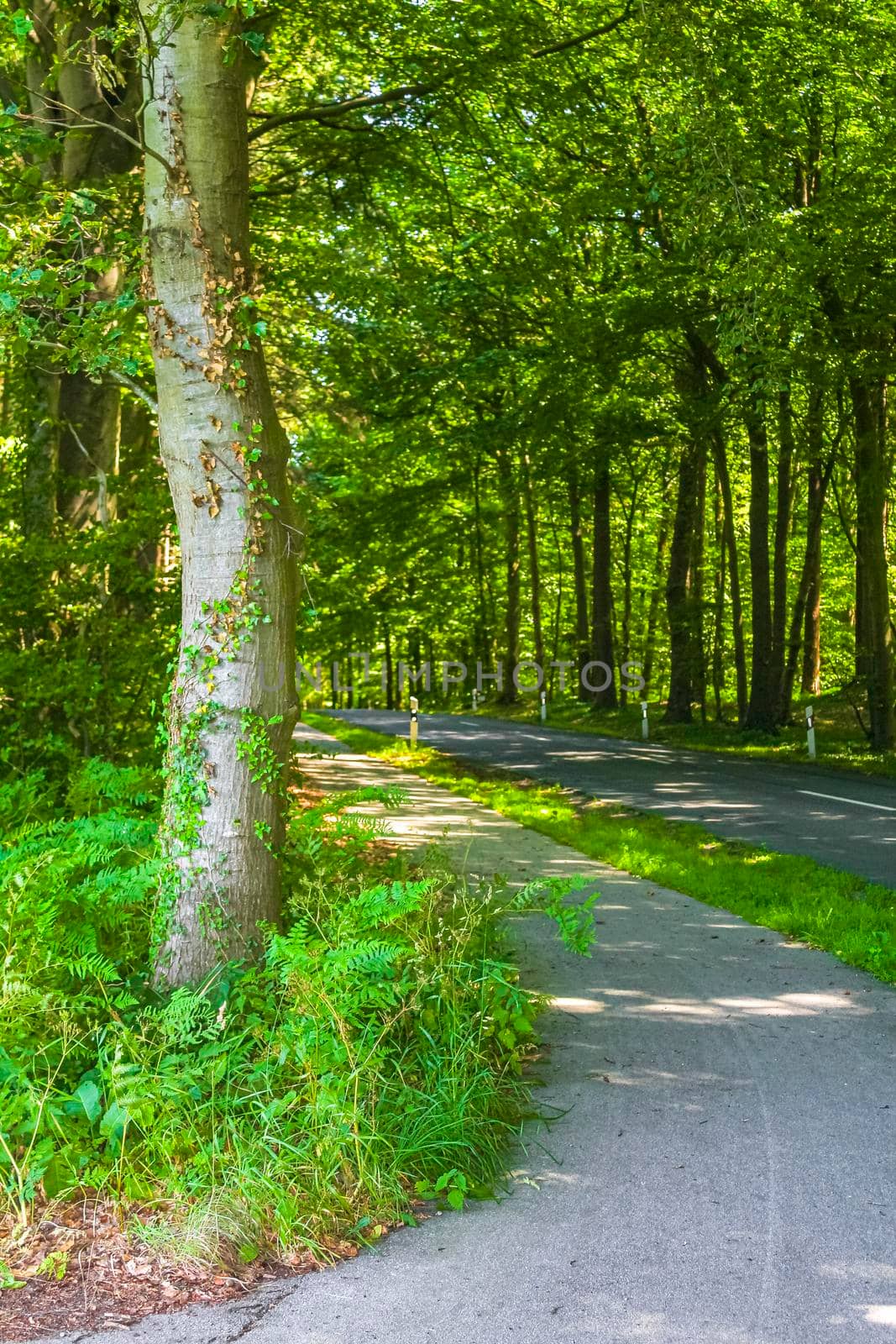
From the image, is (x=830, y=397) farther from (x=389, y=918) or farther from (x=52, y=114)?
(x=389, y=918)

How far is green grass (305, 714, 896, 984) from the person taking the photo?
816 centimetres

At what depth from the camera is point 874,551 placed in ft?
67.3

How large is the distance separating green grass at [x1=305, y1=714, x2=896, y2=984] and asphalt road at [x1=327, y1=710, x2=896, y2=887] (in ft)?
1.56

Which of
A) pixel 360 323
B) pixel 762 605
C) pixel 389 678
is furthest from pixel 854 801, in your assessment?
pixel 389 678

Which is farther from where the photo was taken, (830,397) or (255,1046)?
(830,397)

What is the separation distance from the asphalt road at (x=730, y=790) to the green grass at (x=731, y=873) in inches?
18.7

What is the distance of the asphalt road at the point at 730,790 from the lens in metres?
12.2

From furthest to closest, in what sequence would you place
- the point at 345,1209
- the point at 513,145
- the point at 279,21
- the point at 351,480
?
the point at 351,480 < the point at 513,145 < the point at 279,21 < the point at 345,1209

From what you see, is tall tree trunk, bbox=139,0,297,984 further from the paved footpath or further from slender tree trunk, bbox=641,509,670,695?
slender tree trunk, bbox=641,509,670,695

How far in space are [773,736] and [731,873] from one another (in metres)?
13.8

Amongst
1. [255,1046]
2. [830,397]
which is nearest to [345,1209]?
[255,1046]

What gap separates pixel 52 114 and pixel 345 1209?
35.3ft

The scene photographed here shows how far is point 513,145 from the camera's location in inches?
552

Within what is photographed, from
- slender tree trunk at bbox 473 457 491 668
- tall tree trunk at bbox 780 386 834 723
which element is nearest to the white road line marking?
tall tree trunk at bbox 780 386 834 723
